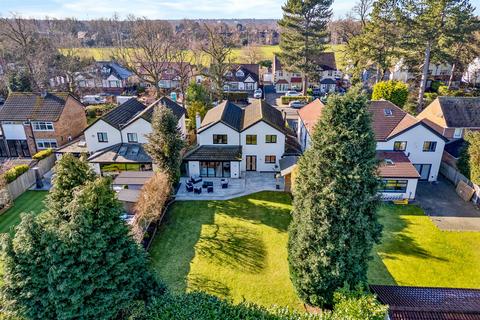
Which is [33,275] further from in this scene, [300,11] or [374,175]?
[300,11]

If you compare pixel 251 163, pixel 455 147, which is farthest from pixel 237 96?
pixel 455 147

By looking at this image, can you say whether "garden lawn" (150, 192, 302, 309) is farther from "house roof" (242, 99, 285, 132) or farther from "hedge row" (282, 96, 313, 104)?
"hedge row" (282, 96, 313, 104)

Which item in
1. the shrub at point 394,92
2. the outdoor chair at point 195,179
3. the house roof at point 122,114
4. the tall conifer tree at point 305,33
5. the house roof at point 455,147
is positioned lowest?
the outdoor chair at point 195,179

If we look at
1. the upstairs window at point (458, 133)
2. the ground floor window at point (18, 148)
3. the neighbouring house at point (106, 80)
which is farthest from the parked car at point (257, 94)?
the ground floor window at point (18, 148)

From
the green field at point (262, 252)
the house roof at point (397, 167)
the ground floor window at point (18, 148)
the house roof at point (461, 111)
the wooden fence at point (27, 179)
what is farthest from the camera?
the ground floor window at point (18, 148)

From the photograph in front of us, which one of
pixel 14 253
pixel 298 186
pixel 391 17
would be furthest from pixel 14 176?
pixel 391 17

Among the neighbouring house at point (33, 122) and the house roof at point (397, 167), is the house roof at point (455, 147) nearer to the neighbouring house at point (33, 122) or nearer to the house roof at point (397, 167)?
the house roof at point (397, 167)

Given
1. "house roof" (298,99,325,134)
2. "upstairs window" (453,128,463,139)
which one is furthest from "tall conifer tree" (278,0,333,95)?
"upstairs window" (453,128,463,139)
